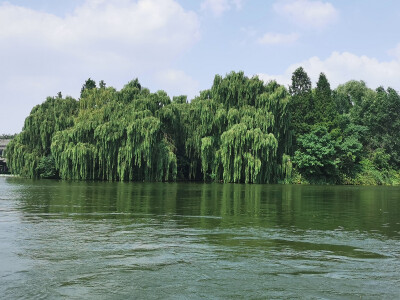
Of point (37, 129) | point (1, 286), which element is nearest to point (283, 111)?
point (37, 129)

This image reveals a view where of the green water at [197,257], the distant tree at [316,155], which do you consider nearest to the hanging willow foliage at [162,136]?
the distant tree at [316,155]

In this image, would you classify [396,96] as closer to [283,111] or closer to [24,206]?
[283,111]

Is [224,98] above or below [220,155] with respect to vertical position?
above

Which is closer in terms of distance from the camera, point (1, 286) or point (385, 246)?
point (1, 286)

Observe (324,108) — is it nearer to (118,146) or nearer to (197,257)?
(118,146)

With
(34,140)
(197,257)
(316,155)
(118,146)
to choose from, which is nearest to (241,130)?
(316,155)

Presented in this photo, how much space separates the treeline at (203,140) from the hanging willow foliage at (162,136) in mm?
108

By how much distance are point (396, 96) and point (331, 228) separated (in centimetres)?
5302

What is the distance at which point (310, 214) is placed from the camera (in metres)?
15.8

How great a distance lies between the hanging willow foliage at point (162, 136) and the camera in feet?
142

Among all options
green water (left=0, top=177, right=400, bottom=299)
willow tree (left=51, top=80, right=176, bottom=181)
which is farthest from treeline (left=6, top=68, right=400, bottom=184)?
green water (left=0, top=177, right=400, bottom=299)

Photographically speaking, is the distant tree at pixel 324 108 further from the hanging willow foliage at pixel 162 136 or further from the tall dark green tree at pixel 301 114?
the hanging willow foliage at pixel 162 136

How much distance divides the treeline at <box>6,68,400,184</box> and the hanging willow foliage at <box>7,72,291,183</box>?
108 millimetres

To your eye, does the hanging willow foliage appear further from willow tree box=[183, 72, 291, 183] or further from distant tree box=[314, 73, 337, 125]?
distant tree box=[314, 73, 337, 125]
